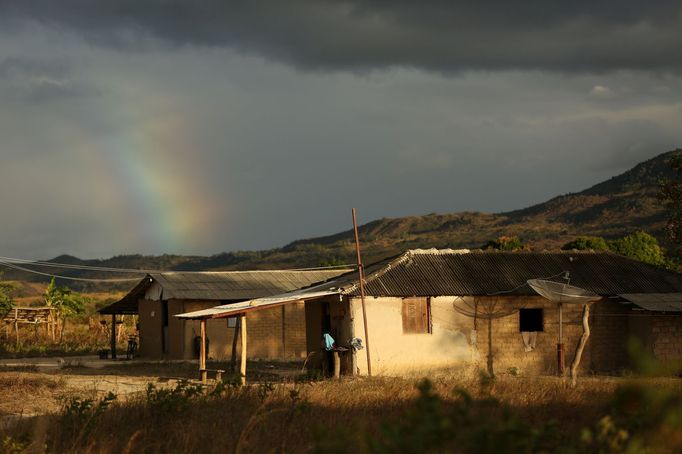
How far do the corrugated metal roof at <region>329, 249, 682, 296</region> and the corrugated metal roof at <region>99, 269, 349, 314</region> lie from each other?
854cm

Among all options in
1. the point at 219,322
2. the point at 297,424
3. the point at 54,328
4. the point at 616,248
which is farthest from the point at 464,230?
the point at 297,424

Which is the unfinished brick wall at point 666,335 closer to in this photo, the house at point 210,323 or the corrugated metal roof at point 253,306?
the corrugated metal roof at point 253,306

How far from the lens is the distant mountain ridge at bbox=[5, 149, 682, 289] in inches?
3501

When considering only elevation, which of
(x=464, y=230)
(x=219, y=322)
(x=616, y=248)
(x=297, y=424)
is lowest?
(x=297, y=424)

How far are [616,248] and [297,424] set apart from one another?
42782mm

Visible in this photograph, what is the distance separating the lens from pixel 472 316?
25938 millimetres

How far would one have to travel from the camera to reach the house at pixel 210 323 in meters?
34.8

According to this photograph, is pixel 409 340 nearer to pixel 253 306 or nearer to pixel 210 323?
pixel 253 306

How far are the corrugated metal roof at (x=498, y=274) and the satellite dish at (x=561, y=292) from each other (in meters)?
1.20

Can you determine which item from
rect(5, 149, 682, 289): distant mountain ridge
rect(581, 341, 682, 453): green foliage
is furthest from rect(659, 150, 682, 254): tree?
rect(5, 149, 682, 289): distant mountain ridge

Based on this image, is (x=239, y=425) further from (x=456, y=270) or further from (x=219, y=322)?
(x=219, y=322)

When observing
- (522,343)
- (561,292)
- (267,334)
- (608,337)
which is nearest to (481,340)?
(522,343)

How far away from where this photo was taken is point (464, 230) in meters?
107

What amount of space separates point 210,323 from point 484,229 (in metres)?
73.2
